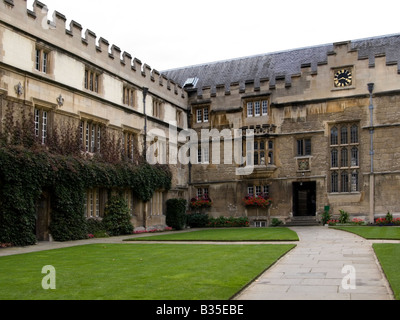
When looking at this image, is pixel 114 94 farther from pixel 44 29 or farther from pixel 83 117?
pixel 44 29

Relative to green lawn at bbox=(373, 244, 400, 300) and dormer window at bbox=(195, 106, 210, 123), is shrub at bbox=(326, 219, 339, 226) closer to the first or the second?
dormer window at bbox=(195, 106, 210, 123)

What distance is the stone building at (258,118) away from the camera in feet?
A: 72.1

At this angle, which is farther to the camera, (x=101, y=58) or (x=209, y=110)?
(x=209, y=110)

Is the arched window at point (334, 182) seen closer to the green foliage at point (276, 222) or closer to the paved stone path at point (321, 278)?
the green foliage at point (276, 222)

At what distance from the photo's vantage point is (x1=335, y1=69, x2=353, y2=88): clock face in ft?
89.7

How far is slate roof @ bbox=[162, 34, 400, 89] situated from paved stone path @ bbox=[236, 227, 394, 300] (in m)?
18.4

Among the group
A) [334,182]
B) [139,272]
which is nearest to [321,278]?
[139,272]

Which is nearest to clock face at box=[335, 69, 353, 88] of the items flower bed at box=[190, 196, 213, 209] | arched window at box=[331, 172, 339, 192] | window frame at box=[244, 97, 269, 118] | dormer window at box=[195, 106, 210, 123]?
window frame at box=[244, 97, 269, 118]

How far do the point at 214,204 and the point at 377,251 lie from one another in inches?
721

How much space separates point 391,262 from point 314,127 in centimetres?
1866

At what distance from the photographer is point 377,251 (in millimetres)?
12383

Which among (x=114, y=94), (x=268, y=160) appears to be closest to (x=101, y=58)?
(x=114, y=94)

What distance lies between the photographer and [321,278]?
8641 mm

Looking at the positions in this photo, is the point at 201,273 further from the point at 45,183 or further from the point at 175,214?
the point at 175,214
